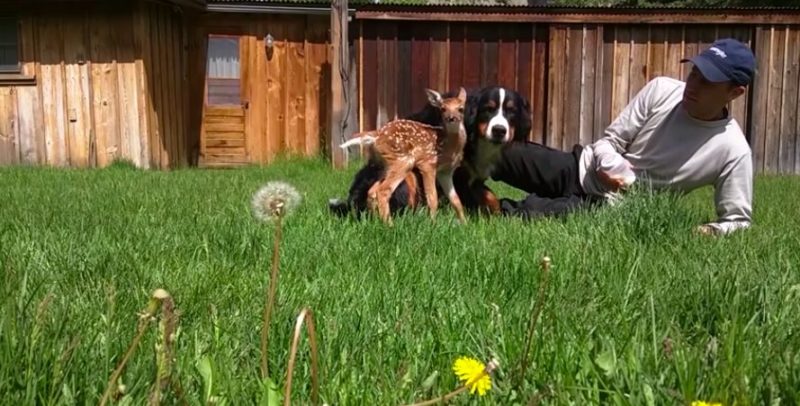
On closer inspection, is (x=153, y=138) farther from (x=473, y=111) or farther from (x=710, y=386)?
(x=710, y=386)

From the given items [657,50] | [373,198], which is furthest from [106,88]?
[657,50]

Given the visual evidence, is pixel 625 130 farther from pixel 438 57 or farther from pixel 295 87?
pixel 295 87

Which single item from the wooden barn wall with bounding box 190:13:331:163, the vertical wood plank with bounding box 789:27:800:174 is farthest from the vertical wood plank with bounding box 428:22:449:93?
the vertical wood plank with bounding box 789:27:800:174

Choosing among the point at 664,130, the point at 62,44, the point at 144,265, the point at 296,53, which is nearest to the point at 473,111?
the point at 664,130

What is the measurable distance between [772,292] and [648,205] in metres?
1.60

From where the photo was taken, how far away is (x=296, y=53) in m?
12.2

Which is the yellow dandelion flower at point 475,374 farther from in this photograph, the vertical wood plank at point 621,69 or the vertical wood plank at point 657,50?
the vertical wood plank at point 657,50

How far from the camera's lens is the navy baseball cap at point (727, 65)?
4.14 meters

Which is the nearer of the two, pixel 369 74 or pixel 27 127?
pixel 27 127

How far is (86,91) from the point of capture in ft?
36.9

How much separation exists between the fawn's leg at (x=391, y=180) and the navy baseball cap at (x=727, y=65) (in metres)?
1.88

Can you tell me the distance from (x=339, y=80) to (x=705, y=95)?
6.99 meters

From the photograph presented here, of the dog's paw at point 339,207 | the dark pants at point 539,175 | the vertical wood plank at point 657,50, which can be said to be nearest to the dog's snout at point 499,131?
the dark pants at point 539,175

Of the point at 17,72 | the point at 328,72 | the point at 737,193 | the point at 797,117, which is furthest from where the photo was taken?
the point at 328,72
